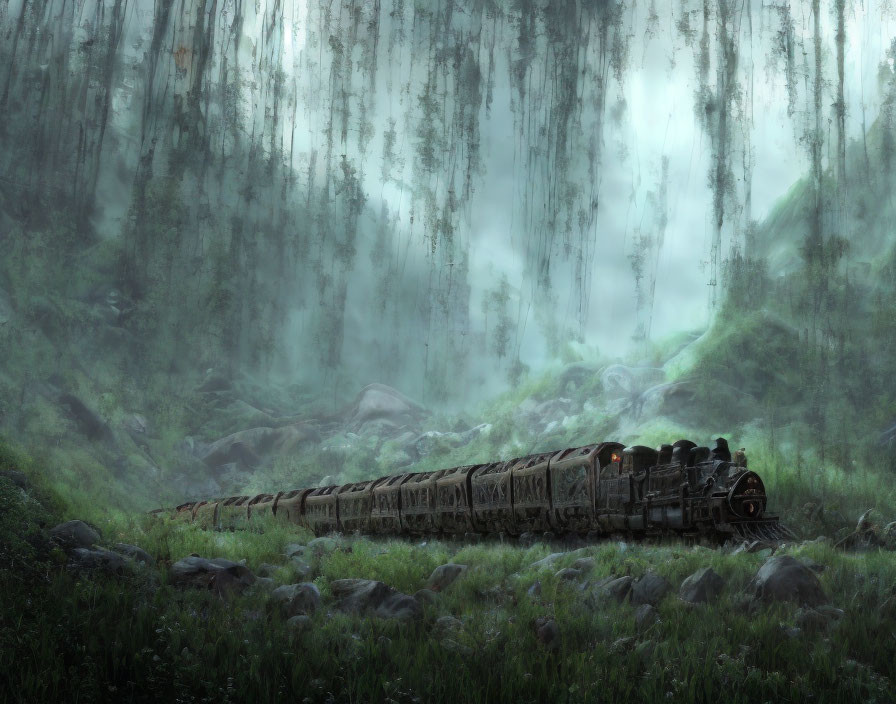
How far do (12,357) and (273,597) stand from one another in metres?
46.3

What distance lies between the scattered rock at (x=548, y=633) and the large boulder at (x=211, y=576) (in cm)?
389

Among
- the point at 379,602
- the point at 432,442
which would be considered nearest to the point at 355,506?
the point at 379,602

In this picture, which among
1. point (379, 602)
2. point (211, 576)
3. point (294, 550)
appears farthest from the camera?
point (294, 550)

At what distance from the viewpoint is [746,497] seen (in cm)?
1205

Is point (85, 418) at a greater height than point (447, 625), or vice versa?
point (85, 418)

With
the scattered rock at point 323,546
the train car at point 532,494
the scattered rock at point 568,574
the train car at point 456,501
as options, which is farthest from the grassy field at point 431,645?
the train car at point 456,501

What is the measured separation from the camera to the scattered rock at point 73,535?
29.6 feet

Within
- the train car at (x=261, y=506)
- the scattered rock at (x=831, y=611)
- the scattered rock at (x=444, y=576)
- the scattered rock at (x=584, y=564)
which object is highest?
the scattered rock at (x=831, y=611)

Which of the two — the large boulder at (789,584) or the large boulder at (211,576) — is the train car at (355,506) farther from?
the large boulder at (789,584)

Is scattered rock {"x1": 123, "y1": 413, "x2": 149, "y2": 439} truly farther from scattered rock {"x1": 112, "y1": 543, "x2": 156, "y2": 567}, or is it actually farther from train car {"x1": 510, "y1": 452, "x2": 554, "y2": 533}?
scattered rock {"x1": 112, "y1": 543, "x2": 156, "y2": 567}

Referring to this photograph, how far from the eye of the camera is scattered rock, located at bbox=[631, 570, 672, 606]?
27.8 feet

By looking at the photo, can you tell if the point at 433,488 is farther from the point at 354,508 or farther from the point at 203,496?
the point at 203,496

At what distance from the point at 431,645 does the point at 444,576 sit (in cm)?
412

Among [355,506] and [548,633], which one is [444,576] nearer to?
[548,633]
